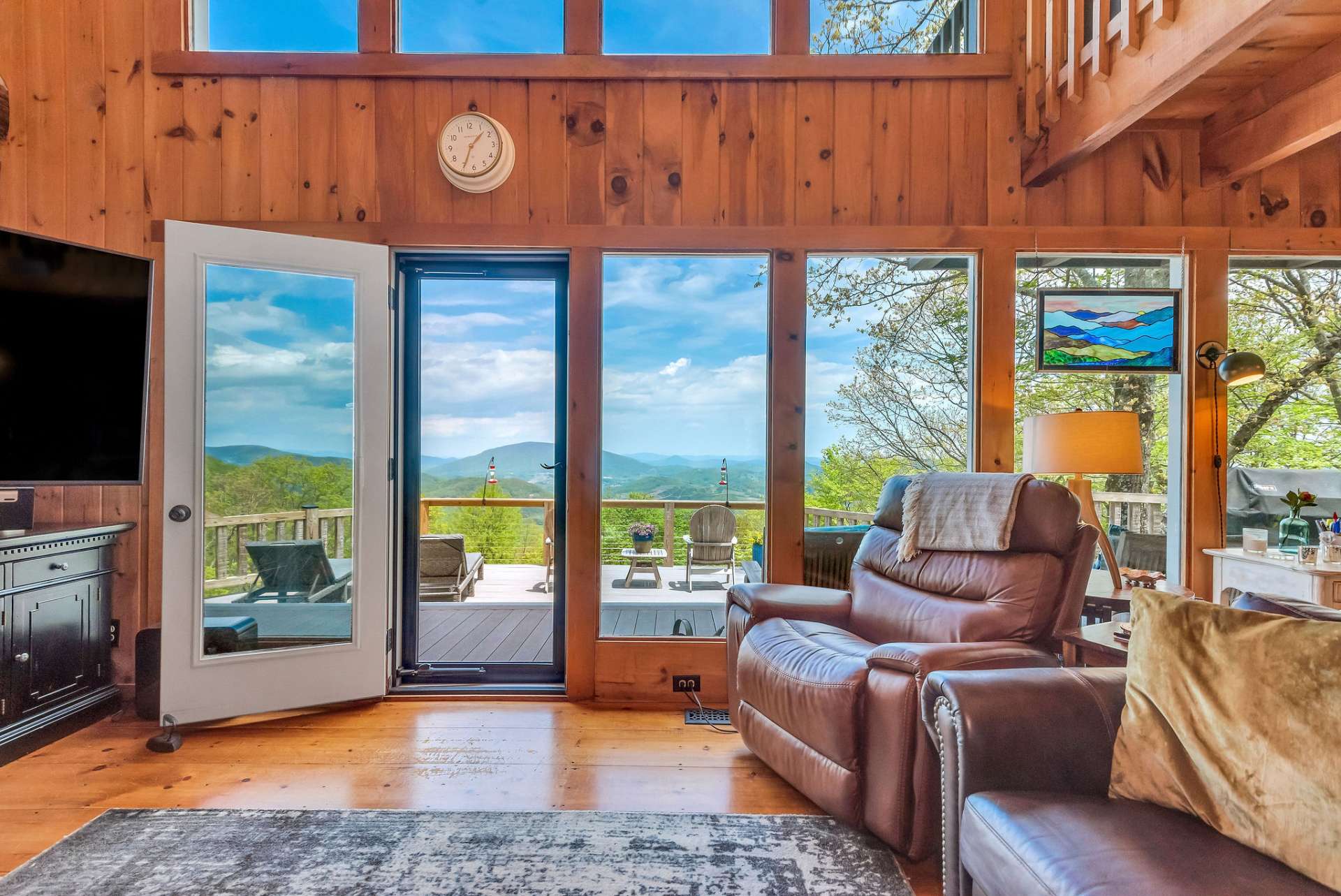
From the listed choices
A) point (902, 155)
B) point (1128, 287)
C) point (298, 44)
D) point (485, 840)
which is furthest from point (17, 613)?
point (1128, 287)

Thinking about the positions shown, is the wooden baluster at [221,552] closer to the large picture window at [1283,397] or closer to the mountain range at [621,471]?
the mountain range at [621,471]

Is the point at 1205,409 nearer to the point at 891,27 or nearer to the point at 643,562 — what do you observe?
the point at 891,27

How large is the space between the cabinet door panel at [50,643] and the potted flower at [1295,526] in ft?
16.5

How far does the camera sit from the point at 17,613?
93.3 inches

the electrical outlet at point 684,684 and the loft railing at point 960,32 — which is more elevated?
the loft railing at point 960,32

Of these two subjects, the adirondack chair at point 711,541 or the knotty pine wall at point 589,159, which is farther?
the adirondack chair at point 711,541

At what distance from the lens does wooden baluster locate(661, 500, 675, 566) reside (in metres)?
3.26

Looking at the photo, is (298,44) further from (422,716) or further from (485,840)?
(485,840)

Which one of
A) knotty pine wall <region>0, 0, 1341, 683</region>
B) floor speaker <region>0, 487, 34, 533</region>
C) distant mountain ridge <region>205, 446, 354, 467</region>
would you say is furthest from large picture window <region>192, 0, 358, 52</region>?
floor speaker <region>0, 487, 34, 533</region>

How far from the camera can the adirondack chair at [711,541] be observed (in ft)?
10.5

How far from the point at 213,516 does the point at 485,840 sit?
70.5 inches

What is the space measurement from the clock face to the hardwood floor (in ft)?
8.02

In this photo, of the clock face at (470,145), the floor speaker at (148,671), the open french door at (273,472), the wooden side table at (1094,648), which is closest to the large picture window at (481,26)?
the clock face at (470,145)

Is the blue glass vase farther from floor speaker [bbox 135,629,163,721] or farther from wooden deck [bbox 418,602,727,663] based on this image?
floor speaker [bbox 135,629,163,721]
